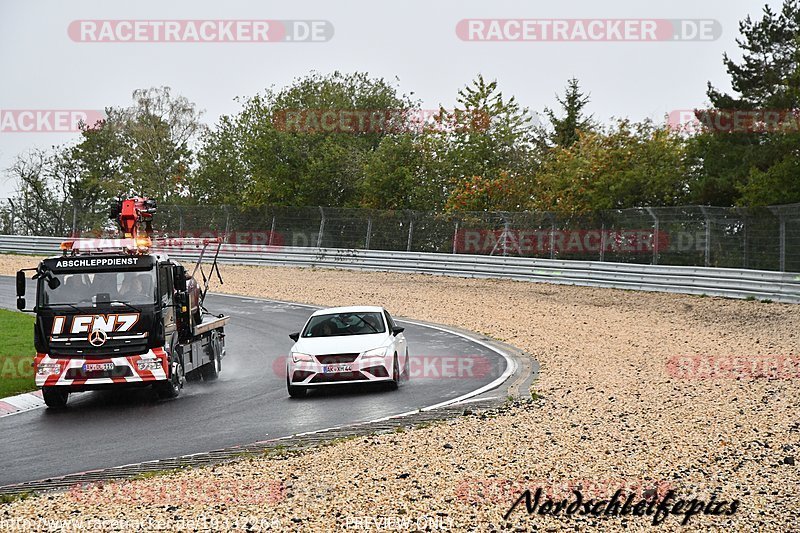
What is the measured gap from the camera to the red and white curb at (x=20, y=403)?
46.9 feet

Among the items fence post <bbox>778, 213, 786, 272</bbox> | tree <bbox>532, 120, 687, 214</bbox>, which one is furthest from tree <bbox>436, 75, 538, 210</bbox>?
fence post <bbox>778, 213, 786, 272</bbox>

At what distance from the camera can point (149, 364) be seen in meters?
14.2

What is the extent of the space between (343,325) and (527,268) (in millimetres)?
18768

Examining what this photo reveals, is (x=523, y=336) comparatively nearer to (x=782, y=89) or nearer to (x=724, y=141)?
(x=724, y=141)

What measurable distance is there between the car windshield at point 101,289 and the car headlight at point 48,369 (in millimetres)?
882

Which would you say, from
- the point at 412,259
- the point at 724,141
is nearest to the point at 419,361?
the point at 412,259

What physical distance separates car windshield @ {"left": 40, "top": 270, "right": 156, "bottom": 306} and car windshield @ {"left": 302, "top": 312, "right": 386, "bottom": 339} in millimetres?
2771

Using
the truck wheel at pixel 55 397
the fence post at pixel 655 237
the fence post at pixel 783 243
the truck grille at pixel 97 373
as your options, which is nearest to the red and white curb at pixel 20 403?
the truck wheel at pixel 55 397

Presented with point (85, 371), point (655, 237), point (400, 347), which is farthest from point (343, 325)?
point (655, 237)

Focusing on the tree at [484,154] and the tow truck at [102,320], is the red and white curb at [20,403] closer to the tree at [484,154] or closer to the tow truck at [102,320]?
the tow truck at [102,320]

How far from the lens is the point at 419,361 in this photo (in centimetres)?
1830

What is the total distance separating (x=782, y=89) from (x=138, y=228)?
120ft

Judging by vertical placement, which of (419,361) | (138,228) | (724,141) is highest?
(724,141)

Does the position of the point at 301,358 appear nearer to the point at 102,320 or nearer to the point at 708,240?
the point at 102,320
